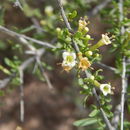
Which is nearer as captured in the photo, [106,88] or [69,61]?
[69,61]

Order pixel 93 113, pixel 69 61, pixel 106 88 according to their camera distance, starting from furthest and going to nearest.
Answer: pixel 93 113
pixel 106 88
pixel 69 61

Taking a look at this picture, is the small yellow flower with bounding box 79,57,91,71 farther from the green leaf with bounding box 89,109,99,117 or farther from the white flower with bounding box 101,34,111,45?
the green leaf with bounding box 89,109,99,117

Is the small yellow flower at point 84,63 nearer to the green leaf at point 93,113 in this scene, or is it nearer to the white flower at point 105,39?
the white flower at point 105,39

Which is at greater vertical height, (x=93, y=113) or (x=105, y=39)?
(x=105, y=39)

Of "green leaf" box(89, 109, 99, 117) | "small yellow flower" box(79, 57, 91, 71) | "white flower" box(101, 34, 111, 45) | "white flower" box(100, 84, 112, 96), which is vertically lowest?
"green leaf" box(89, 109, 99, 117)

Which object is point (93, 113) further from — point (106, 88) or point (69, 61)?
point (69, 61)

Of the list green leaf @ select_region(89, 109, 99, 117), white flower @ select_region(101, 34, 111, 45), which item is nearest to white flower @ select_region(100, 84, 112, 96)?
white flower @ select_region(101, 34, 111, 45)

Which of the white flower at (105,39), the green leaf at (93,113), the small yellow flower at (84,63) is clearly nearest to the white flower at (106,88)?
the small yellow flower at (84,63)

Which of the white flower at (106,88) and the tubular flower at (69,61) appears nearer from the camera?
the tubular flower at (69,61)

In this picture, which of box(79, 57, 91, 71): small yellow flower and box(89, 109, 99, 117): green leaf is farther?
box(89, 109, 99, 117): green leaf

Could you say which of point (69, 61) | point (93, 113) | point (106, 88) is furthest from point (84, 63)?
point (93, 113)

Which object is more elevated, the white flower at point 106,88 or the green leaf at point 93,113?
the white flower at point 106,88

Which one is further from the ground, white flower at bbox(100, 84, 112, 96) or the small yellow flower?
the small yellow flower

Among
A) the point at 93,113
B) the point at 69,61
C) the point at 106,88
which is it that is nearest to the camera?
the point at 69,61
